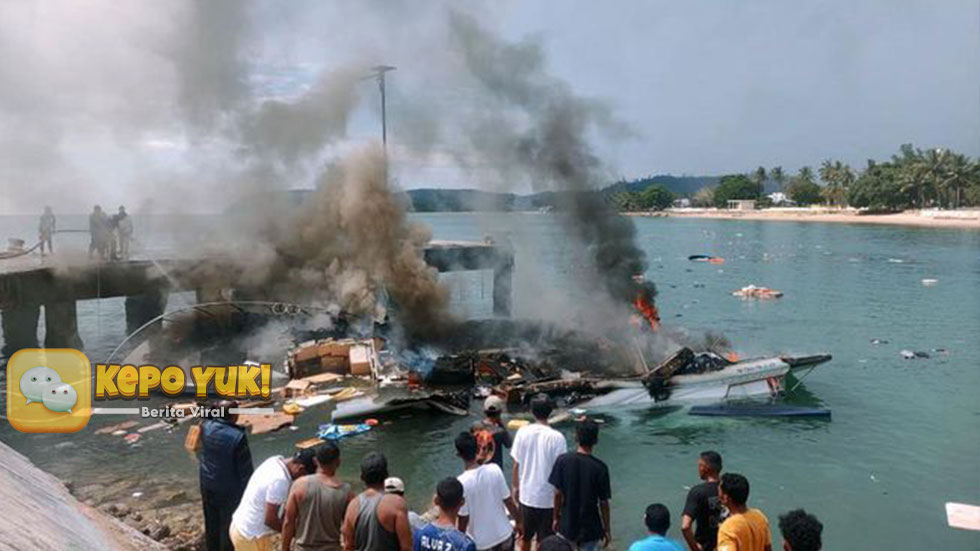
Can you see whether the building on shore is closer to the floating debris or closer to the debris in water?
the floating debris

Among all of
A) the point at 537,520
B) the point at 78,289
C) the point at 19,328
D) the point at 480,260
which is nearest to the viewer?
the point at 537,520

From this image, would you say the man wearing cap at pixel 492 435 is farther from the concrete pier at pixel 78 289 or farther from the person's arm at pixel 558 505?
the concrete pier at pixel 78 289

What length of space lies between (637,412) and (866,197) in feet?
458

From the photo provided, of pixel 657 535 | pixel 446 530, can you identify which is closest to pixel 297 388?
pixel 446 530

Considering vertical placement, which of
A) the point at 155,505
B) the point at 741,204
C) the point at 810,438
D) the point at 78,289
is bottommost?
the point at 810,438

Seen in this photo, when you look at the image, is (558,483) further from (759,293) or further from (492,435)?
(759,293)

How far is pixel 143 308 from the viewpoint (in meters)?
29.6

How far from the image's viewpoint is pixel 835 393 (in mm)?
22719

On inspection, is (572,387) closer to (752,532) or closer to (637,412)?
(637,412)

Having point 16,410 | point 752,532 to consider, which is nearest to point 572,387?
point 752,532

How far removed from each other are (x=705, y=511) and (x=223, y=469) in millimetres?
4962

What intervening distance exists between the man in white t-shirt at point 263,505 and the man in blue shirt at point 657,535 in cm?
308

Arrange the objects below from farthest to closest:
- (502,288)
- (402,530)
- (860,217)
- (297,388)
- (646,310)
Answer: (860,217) < (502,288) < (646,310) < (297,388) < (402,530)

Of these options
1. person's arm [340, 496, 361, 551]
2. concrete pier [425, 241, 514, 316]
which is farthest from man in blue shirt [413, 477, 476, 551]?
concrete pier [425, 241, 514, 316]
